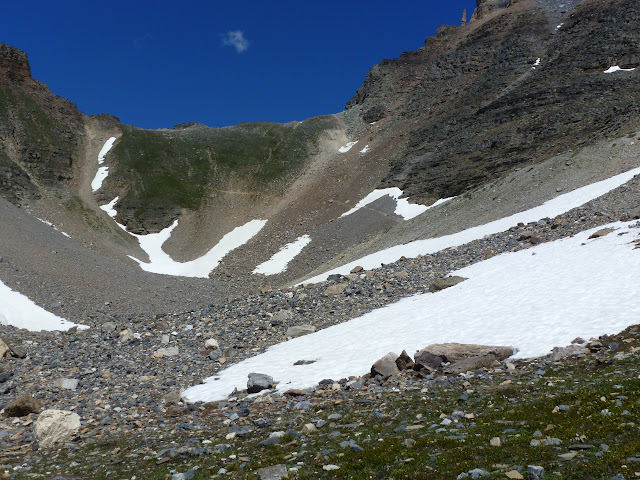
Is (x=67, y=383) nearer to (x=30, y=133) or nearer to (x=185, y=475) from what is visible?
(x=185, y=475)

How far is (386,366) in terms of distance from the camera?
13.3 m

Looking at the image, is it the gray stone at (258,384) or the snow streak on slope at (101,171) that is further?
the snow streak on slope at (101,171)

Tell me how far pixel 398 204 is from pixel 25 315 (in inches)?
1875

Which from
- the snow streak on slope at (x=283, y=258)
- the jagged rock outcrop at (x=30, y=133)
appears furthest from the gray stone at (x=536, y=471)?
the jagged rock outcrop at (x=30, y=133)

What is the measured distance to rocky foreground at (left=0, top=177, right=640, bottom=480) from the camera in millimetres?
7105

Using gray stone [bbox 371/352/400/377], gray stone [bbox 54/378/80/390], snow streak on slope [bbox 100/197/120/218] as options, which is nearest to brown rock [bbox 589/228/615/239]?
gray stone [bbox 371/352/400/377]

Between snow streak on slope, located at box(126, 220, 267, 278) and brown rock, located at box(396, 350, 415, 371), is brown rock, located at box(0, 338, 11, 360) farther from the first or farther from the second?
snow streak on slope, located at box(126, 220, 267, 278)

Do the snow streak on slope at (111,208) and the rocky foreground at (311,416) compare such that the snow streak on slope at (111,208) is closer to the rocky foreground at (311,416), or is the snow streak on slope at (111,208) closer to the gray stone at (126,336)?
the gray stone at (126,336)

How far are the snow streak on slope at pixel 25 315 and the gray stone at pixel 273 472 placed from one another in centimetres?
2486

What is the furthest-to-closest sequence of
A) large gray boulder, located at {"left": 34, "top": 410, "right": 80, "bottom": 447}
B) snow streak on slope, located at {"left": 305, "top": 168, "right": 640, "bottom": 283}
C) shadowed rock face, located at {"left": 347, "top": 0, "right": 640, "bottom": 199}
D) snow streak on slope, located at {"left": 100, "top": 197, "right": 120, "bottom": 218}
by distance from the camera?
snow streak on slope, located at {"left": 100, "top": 197, "right": 120, "bottom": 218}
shadowed rock face, located at {"left": 347, "top": 0, "right": 640, "bottom": 199}
snow streak on slope, located at {"left": 305, "top": 168, "right": 640, "bottom": 283}
large gray boulder, located at {"left": 34, "top": 410, "right": 80, "bottom": 447}

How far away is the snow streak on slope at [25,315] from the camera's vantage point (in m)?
27.3

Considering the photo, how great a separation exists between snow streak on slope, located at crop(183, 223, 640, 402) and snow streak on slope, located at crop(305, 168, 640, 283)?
40.2 ft

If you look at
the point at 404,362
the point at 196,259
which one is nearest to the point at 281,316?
the point at 404,362

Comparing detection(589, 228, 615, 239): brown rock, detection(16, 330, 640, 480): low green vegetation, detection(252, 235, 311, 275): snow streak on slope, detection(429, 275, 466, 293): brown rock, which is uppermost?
detection(252, 235, 311, 275): snow streak on slope
